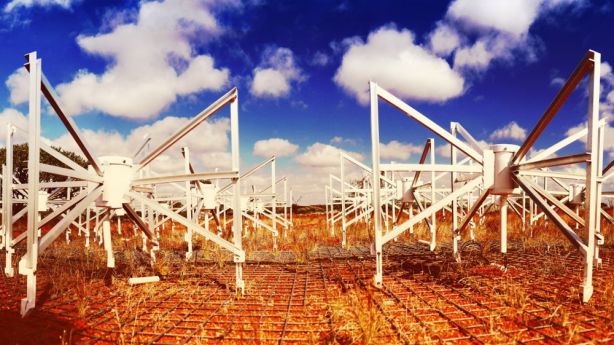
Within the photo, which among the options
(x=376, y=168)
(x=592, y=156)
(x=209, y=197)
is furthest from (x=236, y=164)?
(x=209, y=197)

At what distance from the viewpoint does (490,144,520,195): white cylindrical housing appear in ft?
16.1

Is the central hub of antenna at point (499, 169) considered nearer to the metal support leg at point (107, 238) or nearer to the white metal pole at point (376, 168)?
the white metal pole at point (376, 168)

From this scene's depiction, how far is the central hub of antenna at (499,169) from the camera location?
16.1 feet

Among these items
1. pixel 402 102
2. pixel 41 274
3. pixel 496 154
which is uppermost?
pixel 402 102

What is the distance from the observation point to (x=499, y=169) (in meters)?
4.93

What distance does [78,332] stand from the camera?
333 cm

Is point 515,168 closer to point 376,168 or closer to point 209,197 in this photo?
point 376,168

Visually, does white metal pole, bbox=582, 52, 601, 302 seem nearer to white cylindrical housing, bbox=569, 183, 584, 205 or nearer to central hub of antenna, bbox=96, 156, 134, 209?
central hub of antenna, bbox=96, 156, 134, 209

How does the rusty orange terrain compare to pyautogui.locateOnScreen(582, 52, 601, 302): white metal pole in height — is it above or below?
below

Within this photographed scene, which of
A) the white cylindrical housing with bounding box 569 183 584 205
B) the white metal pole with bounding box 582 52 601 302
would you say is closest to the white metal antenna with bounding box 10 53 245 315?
the white metal pole with bounding box 582 52 601 302

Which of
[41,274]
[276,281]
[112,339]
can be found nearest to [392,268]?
[276,281]

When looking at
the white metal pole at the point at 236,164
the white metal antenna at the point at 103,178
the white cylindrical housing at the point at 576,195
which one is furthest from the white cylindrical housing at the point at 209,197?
the white cylindrical housing at the point at 576,195

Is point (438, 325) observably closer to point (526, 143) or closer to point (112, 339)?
point (526, 143)

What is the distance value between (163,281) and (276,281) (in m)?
1.63
